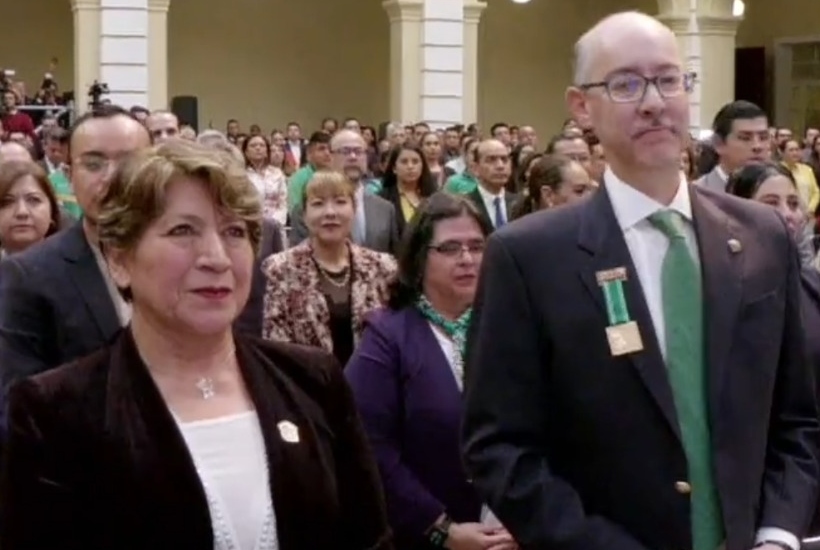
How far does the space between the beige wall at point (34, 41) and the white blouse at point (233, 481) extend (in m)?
24.3

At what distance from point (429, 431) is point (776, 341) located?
153cm

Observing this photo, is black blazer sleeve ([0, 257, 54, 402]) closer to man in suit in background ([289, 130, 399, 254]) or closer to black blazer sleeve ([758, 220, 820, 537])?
black blazer sleeve ([758, 220, 820, 537])

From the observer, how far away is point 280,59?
91.5ft

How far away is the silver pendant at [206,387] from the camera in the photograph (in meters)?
2.93

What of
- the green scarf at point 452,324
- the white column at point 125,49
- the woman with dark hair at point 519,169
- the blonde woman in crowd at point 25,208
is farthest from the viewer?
the white column at point 125,49

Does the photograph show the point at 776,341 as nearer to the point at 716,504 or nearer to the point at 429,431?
the point at 716,504

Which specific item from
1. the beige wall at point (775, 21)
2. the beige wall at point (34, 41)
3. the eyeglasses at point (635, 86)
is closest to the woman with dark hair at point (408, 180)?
the eyeglasses at point (635, 86)

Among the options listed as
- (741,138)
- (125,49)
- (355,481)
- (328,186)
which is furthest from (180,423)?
(125,49)

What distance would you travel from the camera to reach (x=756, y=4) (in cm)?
2856

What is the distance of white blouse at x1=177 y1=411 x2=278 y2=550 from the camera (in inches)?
111

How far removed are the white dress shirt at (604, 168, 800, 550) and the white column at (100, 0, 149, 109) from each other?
1831 cm

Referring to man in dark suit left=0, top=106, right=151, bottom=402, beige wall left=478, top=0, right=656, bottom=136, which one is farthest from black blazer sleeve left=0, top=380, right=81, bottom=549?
beige wall left=478, top=0, right=656, bottom=136

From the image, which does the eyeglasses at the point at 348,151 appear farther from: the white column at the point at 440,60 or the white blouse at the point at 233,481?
the white column at the point at 440,60

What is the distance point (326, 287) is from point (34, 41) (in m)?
21.2
